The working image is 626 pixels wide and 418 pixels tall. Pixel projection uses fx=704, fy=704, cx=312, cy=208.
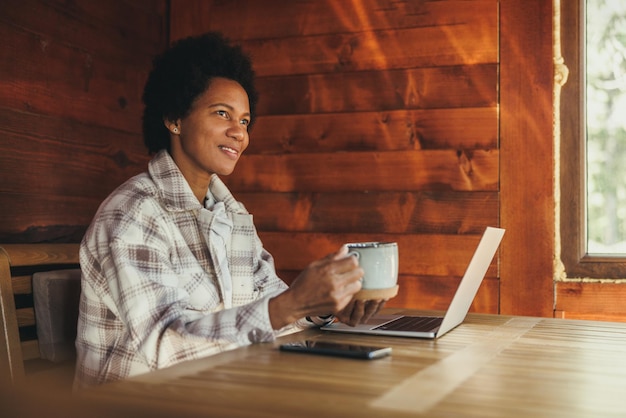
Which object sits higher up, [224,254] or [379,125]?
[379,125]

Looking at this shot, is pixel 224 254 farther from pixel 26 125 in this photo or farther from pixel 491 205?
pixel 491 205

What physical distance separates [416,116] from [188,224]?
1122 mm

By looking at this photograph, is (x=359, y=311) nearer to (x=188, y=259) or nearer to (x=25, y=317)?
(x=188, y=259)

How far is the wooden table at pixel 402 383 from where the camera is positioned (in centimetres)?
70

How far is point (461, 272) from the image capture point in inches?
91.0

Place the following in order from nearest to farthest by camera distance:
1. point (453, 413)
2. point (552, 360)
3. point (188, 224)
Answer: point (453, 413) → point (552, 360) → point (188, 224)

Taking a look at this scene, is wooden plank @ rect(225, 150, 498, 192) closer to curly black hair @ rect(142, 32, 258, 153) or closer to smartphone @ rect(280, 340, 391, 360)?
curly black hair @ rect(142, 32, 258, 153)

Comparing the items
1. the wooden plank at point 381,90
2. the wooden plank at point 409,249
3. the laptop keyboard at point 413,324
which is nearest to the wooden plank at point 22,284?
the laptop keyboard at point 413,324

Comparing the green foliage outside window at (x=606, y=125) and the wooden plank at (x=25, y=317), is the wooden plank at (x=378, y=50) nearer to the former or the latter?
the green foliage outside window at (x=606, y=125)

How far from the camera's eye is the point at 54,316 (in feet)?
4.78

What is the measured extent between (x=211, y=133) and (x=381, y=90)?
2.97 feet

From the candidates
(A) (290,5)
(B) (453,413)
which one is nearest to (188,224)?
(B) (453,413)

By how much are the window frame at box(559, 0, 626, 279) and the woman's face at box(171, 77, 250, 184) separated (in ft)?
3.62

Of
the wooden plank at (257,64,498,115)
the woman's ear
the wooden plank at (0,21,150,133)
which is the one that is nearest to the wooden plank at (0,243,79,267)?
the woman's ear
